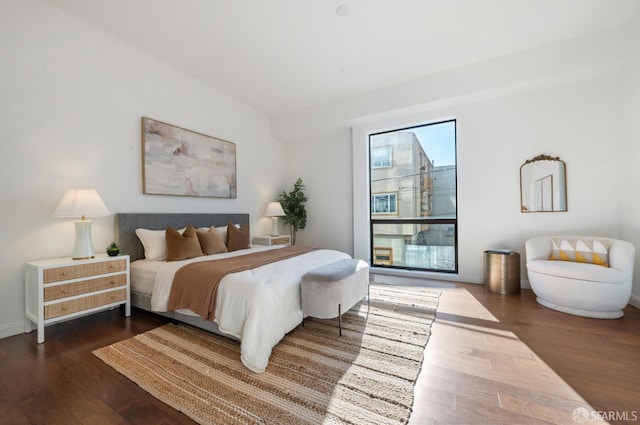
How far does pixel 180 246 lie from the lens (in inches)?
113

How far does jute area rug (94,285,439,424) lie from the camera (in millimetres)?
1424

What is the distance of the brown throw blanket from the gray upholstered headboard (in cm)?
106

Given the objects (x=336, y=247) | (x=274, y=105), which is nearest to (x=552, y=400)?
(x=336, y=247)

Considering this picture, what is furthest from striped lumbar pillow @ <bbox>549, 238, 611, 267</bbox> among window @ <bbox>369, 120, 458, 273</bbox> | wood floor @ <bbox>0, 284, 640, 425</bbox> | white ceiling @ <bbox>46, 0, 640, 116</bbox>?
white ceiling @ <bbox>46, 0, 640, 116</bbox>

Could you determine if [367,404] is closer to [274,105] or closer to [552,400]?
[552,400]

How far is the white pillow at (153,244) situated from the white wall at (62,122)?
400 mm

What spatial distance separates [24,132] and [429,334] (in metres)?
4.15

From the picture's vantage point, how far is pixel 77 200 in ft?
8.00

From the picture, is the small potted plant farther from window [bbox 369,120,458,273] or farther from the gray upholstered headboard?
window [bbox 369,120,458,273]

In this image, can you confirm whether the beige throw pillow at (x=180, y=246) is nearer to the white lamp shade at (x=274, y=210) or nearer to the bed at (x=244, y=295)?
the bed at (x=244, y=295)

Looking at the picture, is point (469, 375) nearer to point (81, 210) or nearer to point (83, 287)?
point (83, 287)

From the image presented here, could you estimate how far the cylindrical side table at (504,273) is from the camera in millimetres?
3391

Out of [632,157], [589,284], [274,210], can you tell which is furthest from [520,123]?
[274,210]

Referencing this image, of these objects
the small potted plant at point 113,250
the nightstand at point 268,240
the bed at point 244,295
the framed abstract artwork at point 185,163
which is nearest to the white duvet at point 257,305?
the bed at point 244,295
